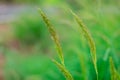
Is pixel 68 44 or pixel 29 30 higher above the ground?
pixel 29 30

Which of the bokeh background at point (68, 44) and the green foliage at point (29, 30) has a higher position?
the green foliage at point (29, 30)

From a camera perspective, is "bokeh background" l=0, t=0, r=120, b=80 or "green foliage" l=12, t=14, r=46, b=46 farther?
"green foliage" l=12, t=14, r=46, b=46

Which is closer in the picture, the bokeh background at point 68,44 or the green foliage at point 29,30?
the bokeh background at point 68,44

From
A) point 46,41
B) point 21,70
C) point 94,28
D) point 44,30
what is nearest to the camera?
point 94,28

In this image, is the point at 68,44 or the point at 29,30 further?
the point at 29,30

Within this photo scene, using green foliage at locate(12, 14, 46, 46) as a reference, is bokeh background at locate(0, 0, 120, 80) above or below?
below

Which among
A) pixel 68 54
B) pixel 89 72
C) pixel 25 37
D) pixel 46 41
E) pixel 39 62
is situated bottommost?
pixel 89 72

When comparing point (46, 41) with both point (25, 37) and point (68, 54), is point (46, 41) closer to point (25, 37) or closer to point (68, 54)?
point (25, 37)

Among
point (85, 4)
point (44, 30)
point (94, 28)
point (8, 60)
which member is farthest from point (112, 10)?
point (44, 30)
